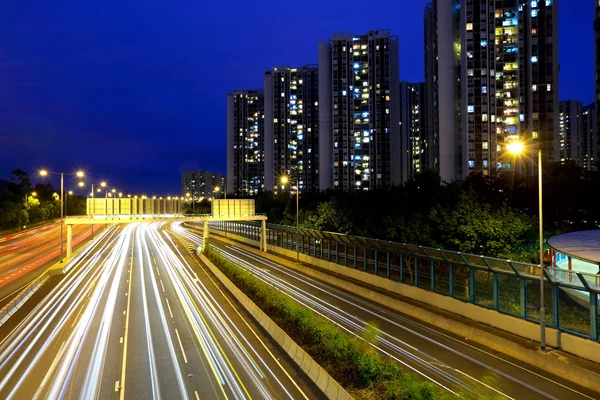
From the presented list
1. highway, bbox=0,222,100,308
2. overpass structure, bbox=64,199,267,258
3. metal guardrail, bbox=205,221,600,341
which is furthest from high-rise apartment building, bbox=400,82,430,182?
metal guardrail, bbox=205,221,600,341

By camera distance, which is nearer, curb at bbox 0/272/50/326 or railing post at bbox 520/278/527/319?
railing post at bbox 520/278/527/319

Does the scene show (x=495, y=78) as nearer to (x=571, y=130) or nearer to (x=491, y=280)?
(x=491, y=280)

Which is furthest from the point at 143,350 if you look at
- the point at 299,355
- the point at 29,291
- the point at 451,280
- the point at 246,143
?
the point at 246,143

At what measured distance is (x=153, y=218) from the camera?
1858 inches

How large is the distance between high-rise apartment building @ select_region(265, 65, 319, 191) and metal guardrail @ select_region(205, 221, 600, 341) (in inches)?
4608

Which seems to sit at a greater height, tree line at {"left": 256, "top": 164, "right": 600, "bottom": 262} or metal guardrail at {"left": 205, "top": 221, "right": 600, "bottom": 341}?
tree line at {"left": 256, "top": 164, "right": 600, "bottom": 262}

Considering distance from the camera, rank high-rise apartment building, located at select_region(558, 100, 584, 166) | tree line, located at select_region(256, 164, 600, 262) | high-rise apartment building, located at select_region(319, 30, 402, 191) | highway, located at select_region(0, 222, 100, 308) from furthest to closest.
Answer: high-rise apartment building, located at select_region(558, 100, 584, 166) → high-rise apartment building, located at select_region(319, 30, 402, 191) → highway, located at select_region(0, 222, 100, 308) → tree line, located at select_region(256, 164, 600, 262)

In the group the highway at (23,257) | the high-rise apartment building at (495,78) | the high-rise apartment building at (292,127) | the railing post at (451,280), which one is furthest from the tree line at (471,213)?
the high-rise apartment building at (292,127)

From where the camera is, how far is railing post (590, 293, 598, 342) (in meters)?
13.5

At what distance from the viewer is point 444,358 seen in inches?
590

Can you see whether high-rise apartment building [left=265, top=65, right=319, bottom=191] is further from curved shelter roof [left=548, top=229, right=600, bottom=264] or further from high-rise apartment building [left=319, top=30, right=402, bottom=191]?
curved shelter roof [left=548, top=229, right=600, bottom=264]

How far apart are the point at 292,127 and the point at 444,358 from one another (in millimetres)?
139545

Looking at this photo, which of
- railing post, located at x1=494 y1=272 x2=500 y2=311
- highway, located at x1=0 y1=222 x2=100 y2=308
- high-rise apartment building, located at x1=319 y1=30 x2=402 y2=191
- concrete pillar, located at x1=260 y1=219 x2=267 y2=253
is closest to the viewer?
railing post, located at x1=494 y1=272 x2=500 y2=311

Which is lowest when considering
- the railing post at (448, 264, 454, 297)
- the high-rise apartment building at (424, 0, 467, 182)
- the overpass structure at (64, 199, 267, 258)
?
the railing post at (448, 264, 454, 297)
